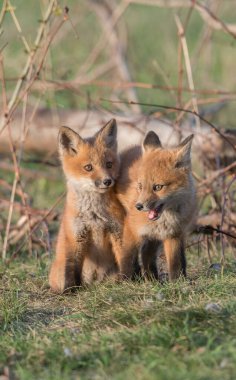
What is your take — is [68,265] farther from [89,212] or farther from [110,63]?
[110,63]

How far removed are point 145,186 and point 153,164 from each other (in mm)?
206

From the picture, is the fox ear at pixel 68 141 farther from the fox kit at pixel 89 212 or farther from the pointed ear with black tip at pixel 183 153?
the pointed ear with black tip at pixel 183 153

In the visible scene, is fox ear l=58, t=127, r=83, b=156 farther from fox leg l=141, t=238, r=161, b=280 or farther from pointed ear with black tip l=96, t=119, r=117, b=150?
fox leg l=141, t=238, r=161, b=280

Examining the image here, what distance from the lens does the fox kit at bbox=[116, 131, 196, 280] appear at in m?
5.30

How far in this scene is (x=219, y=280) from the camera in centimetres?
527

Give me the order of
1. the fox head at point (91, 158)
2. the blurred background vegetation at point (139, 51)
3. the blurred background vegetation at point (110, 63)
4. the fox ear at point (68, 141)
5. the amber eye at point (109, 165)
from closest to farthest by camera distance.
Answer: the fox head at point (91, 158), the amber eye at point (109, 165), the fox ear at point (68, 141), the blurred background vegetation at point (110, 63), the blurred background vegetation at point (139, 51)

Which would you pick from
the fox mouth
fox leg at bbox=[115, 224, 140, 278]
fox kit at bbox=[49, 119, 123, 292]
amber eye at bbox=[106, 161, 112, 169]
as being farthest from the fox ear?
the fox mouth

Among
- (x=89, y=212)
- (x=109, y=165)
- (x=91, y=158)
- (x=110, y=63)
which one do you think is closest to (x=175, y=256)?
(x=89, y=212)

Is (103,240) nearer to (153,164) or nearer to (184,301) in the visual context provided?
(153,164)

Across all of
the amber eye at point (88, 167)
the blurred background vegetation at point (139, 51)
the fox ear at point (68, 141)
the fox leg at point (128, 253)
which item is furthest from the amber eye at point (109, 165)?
the blurred background vegetation at point (139, 51)

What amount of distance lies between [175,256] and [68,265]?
37.8 inches

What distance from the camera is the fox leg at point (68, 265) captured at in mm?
5871

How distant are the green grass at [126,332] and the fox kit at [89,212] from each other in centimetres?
35

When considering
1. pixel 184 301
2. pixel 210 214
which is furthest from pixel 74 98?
pixel 184 301
